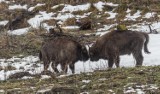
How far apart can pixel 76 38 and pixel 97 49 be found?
10.7ft

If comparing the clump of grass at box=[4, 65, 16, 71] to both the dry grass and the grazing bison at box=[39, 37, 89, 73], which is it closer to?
the grazing bison at box=[39, 37, 89, 73]

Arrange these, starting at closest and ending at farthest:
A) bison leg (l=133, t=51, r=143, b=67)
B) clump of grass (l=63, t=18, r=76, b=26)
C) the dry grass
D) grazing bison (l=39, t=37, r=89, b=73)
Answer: grazing bison (l=39, t=37, r=89, b=73), bison leg (l=133, t=51, r=143, b=67), the dry grass, clump of grass (l=63, t=18, r=76, b=26)

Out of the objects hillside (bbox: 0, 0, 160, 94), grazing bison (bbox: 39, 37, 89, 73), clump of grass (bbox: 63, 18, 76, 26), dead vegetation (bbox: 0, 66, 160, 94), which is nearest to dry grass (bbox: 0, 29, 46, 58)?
hillside (bbox: 0, 0, 160, 94)

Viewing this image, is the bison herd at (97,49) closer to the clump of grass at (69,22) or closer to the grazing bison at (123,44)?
the grazing bison at (123,44)

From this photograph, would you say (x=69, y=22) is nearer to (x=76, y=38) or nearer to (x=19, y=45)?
(x=76, y=38)

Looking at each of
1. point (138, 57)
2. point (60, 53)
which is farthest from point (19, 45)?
point (138, 57)

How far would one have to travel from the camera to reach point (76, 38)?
1700 cm

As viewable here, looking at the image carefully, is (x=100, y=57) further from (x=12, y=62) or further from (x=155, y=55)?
(x=12, y=62)

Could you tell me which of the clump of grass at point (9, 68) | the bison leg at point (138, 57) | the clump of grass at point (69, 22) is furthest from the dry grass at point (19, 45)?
the bison leg at point (138, 57)

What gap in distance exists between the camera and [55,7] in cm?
2366

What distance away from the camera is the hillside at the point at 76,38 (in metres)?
8.01

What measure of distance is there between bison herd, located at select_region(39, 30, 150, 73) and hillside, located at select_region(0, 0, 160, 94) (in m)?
0.28

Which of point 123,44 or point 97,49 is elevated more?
point 123,44

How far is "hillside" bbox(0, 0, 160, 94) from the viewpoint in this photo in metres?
8.01
